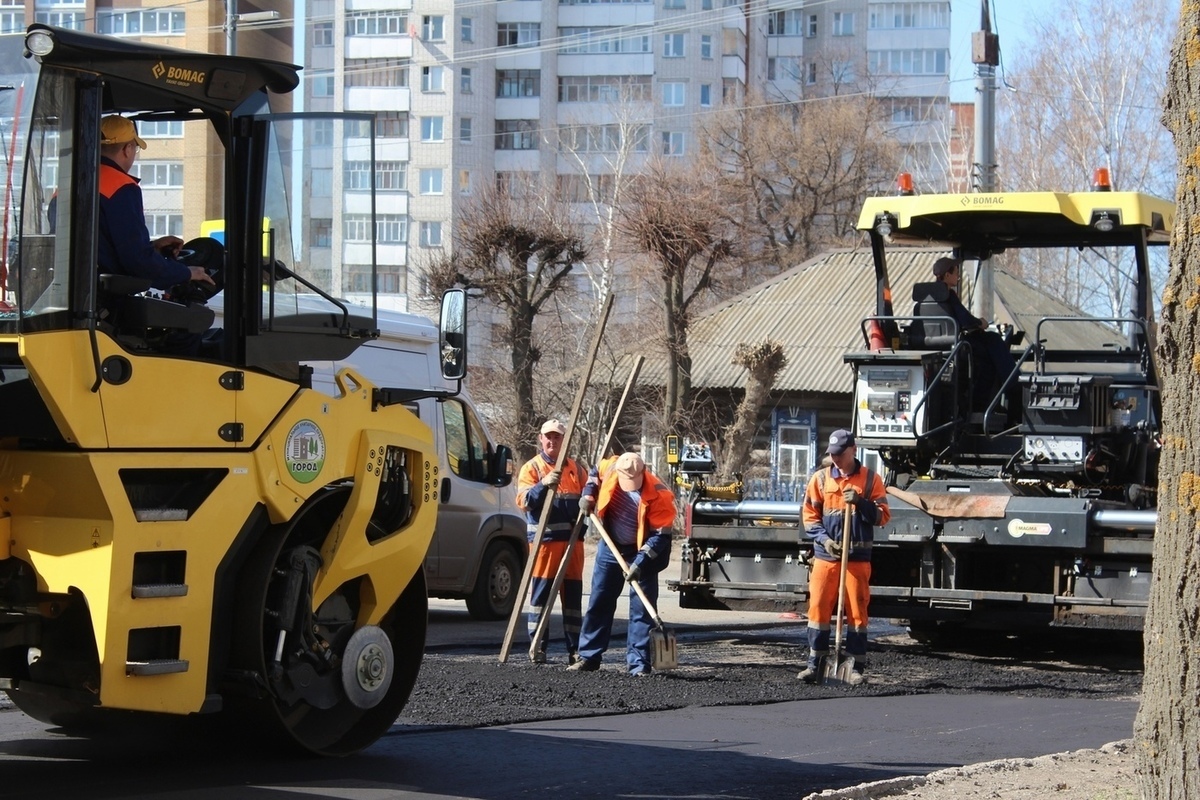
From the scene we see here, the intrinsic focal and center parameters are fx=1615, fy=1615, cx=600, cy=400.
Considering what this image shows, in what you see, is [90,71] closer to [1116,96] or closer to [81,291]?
[81,291]

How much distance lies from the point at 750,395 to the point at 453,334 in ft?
64.5

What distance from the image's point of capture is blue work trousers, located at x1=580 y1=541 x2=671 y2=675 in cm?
1091

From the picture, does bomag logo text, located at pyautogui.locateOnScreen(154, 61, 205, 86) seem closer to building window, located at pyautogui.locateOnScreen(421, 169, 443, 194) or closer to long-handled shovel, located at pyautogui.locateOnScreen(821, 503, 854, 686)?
long-handled shovel, located at pyautogui.locateOnScreen(821, 503, 854, 686)

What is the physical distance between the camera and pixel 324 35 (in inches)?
2452

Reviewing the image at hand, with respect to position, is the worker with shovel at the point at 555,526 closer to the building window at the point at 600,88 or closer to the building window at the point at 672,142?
the building window at the point at 600,88

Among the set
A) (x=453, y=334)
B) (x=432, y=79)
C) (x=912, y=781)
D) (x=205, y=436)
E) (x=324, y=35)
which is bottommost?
(x=912, y=781)

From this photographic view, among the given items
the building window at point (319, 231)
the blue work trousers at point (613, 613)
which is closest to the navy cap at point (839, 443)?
the blue work trousers at point (613, 613)

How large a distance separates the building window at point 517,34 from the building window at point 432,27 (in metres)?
2.60

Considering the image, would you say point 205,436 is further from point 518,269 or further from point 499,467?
point 518,269

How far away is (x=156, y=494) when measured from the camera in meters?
6.04

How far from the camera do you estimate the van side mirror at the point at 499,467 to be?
1242cm

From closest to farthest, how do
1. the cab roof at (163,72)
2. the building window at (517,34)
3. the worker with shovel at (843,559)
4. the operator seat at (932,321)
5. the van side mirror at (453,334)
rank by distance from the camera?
the cab roof at (163,72) < the van side mirror at (453,334) < the worker with shovel at (843,559) < the operator seat at (932,321) < the building window at (517,34)

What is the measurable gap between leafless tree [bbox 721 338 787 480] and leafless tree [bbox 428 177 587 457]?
351cm

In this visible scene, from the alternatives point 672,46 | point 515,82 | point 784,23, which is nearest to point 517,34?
point 515,82
